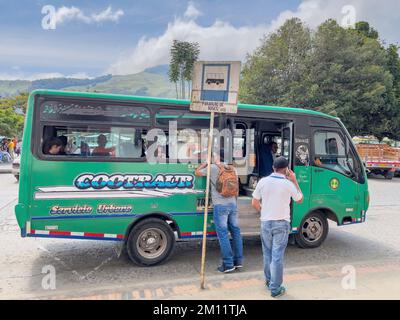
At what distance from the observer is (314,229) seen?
23.0 feet

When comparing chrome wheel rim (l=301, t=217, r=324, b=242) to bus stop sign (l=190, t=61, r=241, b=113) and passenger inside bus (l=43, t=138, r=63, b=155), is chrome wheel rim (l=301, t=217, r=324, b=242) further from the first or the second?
passenger inside bus (l=43, t=138, r=63, b=155)

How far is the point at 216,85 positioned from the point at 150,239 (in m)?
2.58

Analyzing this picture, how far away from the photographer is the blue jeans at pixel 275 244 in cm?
447

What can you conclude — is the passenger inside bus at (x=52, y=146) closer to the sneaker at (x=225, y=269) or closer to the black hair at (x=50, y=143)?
the black hair at (x=50, y=143)

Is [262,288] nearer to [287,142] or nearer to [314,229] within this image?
Answer: [314,229]

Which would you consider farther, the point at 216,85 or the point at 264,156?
the point at 264,156

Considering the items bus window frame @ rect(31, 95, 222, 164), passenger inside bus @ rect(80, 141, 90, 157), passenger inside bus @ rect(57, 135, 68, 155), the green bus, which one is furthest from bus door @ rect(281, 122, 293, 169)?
passenger inside bus @ rect(57, 135, 68, 155)

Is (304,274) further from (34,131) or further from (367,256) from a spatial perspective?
(34,131)

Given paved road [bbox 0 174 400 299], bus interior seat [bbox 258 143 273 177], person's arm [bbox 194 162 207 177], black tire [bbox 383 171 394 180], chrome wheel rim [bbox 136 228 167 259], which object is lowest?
paved road [bbox 0 174 400 299]

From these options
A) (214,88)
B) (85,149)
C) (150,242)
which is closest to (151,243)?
(150,242)

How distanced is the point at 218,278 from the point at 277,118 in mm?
2935

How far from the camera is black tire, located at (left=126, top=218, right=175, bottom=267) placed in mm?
5680

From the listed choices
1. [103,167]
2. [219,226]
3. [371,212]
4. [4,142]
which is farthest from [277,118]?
[4,142]

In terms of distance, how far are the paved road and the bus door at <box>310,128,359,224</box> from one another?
32.9 inches
